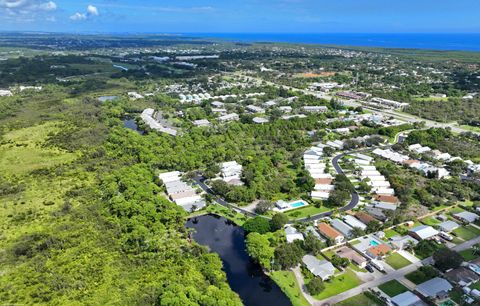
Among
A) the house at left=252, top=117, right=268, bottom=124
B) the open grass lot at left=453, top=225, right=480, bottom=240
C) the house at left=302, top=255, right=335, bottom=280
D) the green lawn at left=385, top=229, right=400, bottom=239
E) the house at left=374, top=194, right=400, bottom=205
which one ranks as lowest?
the house at left=302, top=255, right=335, bottom=280

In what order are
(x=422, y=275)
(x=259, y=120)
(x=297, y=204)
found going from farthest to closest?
(x=259, y=120) → (x=297, y=204) → (x=422, y=275)

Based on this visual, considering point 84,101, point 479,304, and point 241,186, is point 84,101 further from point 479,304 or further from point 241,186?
point 479,304

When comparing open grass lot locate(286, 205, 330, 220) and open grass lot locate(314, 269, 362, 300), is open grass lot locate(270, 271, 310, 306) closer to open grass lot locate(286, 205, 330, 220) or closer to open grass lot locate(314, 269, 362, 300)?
open grass lot locate(314, 269, 362, 300)

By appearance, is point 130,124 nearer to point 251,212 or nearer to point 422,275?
point 251,212

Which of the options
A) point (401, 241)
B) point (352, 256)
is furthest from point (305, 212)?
point (401, 241)

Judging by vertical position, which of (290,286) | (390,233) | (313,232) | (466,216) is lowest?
(290,286)

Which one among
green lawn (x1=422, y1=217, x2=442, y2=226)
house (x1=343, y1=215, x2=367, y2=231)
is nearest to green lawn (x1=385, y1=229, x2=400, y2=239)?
house (x1=343, y1=215, x2=367, y2=231)

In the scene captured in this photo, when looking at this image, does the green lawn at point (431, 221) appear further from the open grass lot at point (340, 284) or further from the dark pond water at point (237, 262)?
the dark pond water at point (237, 262)
